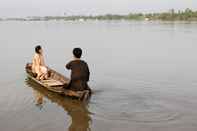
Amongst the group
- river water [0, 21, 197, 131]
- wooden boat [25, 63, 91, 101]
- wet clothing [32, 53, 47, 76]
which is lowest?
river water [0, 21, 197, 131]

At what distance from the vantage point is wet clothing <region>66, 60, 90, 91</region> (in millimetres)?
10750

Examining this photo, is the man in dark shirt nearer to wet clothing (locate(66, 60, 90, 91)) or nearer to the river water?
wet clothing (locate(66, 60, 90, 91))

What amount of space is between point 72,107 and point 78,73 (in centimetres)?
97

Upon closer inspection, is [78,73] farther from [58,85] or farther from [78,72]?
[58,85]

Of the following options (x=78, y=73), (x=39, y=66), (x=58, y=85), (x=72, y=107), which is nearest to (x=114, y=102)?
(x=72, y=107)

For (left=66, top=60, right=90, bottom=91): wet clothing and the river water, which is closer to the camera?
the river water

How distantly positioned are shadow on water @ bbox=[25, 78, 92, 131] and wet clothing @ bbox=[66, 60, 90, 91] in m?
0.48

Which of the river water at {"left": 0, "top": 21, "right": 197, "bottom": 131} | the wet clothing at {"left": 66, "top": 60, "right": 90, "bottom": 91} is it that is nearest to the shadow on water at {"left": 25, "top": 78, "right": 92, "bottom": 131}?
the river water at {"left": 0, "top": 21, "right": 197, "bottom": 131}

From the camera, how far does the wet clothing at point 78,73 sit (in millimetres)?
10750

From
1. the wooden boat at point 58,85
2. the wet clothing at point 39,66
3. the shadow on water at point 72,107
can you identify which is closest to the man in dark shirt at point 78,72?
the wooden boat at point 58,85

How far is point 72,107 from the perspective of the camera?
1076 cm

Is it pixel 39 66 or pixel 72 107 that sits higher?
pixel 39 66

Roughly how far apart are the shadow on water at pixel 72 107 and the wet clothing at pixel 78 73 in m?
0.48

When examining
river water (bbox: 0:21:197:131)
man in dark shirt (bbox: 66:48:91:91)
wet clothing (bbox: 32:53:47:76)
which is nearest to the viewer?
river water (bbox: 0:21:197:131)
